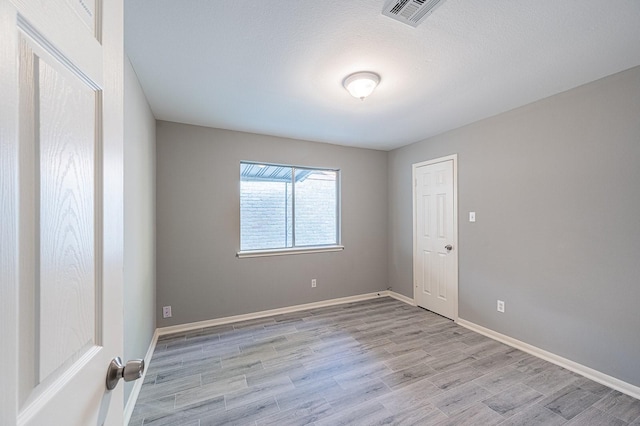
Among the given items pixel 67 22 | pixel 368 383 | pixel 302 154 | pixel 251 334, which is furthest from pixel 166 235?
pixel 67 22

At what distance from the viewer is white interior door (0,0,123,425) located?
0.38m

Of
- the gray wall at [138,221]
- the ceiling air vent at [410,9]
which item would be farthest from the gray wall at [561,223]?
the gray wall at [138,221]

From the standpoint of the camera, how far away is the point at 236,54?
180cm

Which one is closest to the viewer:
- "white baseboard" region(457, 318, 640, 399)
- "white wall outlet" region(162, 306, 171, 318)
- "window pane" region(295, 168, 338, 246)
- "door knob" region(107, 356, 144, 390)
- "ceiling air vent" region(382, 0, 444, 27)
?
"door knob" region(107, 356, 144, 390)

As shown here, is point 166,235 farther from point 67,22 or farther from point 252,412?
point 67,22

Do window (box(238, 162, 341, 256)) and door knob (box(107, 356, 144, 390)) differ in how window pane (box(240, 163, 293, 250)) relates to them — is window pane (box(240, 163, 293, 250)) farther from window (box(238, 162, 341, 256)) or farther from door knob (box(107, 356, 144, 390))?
door knob (box(107, 356, 144, 390))

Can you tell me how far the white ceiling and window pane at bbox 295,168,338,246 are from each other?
49.2 inches

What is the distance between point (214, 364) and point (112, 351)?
77.6 inches

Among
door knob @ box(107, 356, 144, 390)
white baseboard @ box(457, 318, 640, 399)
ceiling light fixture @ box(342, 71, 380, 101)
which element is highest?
ceiling light fixture @ box(342, 71, 380, 101)

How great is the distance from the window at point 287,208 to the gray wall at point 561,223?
5.83 ft

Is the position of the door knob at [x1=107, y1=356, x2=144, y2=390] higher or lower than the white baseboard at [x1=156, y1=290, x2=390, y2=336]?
higher

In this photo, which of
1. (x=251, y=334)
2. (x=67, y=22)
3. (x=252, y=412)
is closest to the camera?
(x=67, y=22)

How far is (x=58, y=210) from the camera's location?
0.48 metres

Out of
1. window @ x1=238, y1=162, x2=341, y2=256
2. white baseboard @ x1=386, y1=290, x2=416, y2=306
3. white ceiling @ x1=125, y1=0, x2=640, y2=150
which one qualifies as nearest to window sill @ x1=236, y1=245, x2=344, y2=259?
window @ x1=238, y1=162, x2=341, y2=256
